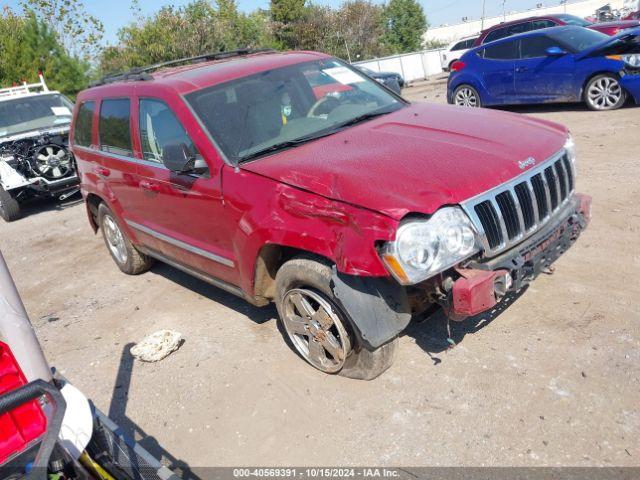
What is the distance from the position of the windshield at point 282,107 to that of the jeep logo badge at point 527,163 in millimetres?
1301

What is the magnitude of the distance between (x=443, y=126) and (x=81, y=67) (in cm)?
2371

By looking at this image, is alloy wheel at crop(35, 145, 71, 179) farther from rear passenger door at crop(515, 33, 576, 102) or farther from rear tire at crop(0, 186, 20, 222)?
Answer: rear passenger door at crop(515, 33, 576, 102)

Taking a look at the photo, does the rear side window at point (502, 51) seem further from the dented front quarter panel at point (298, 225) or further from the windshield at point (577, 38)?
the dented front quarter panel at point (298, 225)

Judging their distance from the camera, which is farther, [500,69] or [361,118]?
[500,69]

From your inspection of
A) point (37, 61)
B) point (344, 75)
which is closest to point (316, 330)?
point (344, 75)

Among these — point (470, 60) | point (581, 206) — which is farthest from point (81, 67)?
point (581, 206)

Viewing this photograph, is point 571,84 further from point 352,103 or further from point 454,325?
point 454,325

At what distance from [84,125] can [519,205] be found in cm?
442

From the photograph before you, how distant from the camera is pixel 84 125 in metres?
5.64

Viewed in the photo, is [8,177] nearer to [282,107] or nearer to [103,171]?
[103,171]

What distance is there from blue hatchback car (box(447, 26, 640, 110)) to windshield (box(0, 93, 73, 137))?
25.8 feet

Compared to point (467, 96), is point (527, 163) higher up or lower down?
higher up

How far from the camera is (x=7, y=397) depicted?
1657mm

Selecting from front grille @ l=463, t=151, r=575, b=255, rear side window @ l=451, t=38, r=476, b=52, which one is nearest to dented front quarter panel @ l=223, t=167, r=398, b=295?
front grille @ l=463, t=151, r=575, b=255
